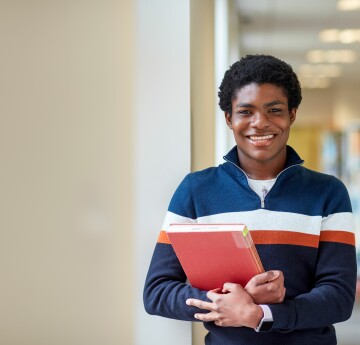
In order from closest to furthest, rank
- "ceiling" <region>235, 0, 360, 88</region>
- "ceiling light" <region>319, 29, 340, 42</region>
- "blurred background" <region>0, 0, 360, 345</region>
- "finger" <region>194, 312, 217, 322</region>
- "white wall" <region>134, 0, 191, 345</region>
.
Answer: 1. "finger" <region>194, 312, 217, 322</region>
2. "blurred background" <region>0, 0, 360, 345</region>
3. "white wall" <region>134, 0, 191, 345</region>
4. "ceiling" <region>235, 0, 360, 88</region>
5. "ceiling light" <region>319, 29, 340, 42</region>

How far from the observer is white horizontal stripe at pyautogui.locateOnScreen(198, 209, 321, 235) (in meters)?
1.34

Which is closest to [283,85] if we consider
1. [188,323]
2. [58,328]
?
[188,323]

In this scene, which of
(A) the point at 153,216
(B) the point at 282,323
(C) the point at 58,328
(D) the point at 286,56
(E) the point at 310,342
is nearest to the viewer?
(B) the point at 282,323

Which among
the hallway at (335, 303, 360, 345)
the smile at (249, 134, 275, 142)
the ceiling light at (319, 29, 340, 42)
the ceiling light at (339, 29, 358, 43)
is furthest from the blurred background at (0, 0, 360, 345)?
the ceiling light at (339, 29, 358, 43)

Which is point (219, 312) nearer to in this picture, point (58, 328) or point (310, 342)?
point (310, 342)

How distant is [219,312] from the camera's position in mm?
1218

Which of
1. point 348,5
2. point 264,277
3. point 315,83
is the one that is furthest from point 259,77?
point 315,83

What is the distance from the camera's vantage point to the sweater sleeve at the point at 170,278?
1.32 meters

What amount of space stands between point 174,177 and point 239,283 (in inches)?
17.2

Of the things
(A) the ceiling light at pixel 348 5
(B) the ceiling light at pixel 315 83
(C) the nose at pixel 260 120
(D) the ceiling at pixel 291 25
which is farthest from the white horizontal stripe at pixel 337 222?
(B) the ceiling light at pixel 315 83

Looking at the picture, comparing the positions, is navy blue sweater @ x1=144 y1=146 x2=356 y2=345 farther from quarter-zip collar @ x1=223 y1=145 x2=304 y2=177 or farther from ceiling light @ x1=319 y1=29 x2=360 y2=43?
ceiling light @ x1=319 y1=29 x2=360 y2=43

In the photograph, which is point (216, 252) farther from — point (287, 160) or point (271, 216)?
point (287, 160)

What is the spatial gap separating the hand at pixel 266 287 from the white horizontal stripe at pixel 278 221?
0.15m

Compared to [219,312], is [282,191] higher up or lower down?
higher up
